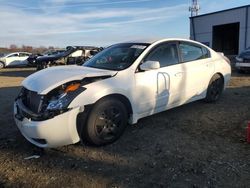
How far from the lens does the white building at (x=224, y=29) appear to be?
28.8 m

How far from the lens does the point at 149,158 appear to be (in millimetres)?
4480

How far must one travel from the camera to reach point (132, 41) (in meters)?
6.36

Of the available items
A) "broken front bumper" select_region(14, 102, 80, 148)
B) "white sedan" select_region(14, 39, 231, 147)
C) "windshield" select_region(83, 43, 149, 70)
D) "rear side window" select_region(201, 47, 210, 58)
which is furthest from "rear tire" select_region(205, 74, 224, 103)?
"broken front bumper" select_region(14, 102, 80, 148)

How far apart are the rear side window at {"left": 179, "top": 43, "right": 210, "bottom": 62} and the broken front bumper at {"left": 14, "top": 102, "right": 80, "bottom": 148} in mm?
2789

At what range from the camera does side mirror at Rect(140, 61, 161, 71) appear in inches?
211

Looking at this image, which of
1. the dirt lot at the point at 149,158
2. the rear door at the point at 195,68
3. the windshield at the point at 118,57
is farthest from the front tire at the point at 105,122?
the rear door at the point at 195,68

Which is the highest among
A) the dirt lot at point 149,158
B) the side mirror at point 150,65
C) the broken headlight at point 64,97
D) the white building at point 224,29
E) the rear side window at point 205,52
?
the white building at point 224,29

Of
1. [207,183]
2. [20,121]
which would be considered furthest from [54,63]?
[207,183]

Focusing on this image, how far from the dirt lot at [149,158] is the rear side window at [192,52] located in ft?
3.92

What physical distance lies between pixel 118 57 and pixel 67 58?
13.1 meters

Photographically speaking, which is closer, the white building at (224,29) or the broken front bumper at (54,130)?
the broken front bumper at (54,130)

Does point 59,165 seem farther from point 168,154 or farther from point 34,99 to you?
point 168,154

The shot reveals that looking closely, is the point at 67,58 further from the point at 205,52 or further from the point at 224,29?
the point at 224,29

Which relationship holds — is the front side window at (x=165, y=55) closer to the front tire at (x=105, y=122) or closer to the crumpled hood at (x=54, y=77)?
the crumpled hood at (x=54, y=77)
